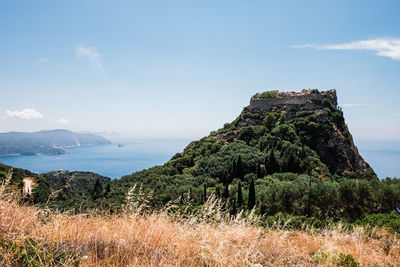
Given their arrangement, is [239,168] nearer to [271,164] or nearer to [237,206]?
[271,164]

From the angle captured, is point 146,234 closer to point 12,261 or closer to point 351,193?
point 12,261

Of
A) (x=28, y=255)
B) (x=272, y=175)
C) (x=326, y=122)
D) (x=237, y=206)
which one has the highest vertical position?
(x=326, y=122)

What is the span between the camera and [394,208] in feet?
63.8

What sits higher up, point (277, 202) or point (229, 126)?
point (229, 126)

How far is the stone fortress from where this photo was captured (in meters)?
67.1

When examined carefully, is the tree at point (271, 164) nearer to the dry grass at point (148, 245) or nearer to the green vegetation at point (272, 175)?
the green vegetation at point (272, 175)

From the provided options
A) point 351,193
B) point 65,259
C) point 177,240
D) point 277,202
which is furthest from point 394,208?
point 65,259

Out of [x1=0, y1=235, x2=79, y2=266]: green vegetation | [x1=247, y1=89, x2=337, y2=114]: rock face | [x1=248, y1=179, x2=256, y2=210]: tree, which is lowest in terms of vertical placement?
[x1=248, y1=179, x2=256, y2=210]: tree

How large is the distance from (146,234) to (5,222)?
1797 millimetres

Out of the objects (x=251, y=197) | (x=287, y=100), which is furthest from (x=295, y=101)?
(x=251, y=197)

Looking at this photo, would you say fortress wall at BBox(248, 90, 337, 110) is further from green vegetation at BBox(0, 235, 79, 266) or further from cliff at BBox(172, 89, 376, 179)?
green vegetation at BBox(0, 235, 79, 266)

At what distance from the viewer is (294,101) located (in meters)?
69.7

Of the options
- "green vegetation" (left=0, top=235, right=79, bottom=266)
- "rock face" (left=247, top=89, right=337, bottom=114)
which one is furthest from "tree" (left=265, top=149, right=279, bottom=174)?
"green vegetation" (left=0, top=235, right=79, bottom=266)

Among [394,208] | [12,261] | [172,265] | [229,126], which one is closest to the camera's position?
[12,261]
